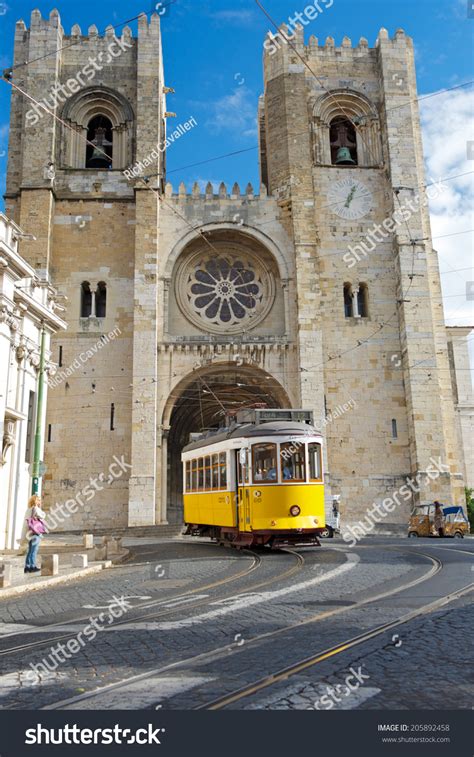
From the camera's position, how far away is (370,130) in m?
26.7

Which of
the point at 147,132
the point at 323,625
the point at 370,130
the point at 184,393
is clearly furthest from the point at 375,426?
the point at 323,625

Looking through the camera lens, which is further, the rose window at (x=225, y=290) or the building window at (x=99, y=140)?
the building window at (x=99, y=140)

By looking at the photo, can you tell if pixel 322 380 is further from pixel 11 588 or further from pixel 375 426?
pixel 11 588

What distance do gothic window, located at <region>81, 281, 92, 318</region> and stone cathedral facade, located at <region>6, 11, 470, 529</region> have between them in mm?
75

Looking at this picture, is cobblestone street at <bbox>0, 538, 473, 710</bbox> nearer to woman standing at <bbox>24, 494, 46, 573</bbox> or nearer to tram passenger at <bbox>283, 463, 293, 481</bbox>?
woman standing at <bbox>24, 494, 46, 573</bbox>

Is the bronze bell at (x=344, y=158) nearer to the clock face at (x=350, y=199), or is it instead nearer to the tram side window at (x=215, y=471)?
the clock face at (x=350, y=199)

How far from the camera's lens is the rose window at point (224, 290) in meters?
25.7

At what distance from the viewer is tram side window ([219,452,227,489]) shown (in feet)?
43.3

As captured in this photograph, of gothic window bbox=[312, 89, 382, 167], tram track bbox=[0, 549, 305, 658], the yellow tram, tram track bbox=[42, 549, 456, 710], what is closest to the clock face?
gothic window bbox=[312, 89, 382, 167]

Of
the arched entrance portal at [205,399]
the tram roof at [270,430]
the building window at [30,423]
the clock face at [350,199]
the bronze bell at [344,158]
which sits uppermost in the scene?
the bronze bell at [344,158]

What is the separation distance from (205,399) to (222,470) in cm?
1311

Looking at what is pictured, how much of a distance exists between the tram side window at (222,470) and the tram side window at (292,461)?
1.68 meters

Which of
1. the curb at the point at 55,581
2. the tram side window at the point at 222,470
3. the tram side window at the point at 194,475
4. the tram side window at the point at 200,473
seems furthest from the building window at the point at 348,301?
the curb at the point at 55,581

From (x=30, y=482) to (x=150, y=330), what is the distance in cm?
890
